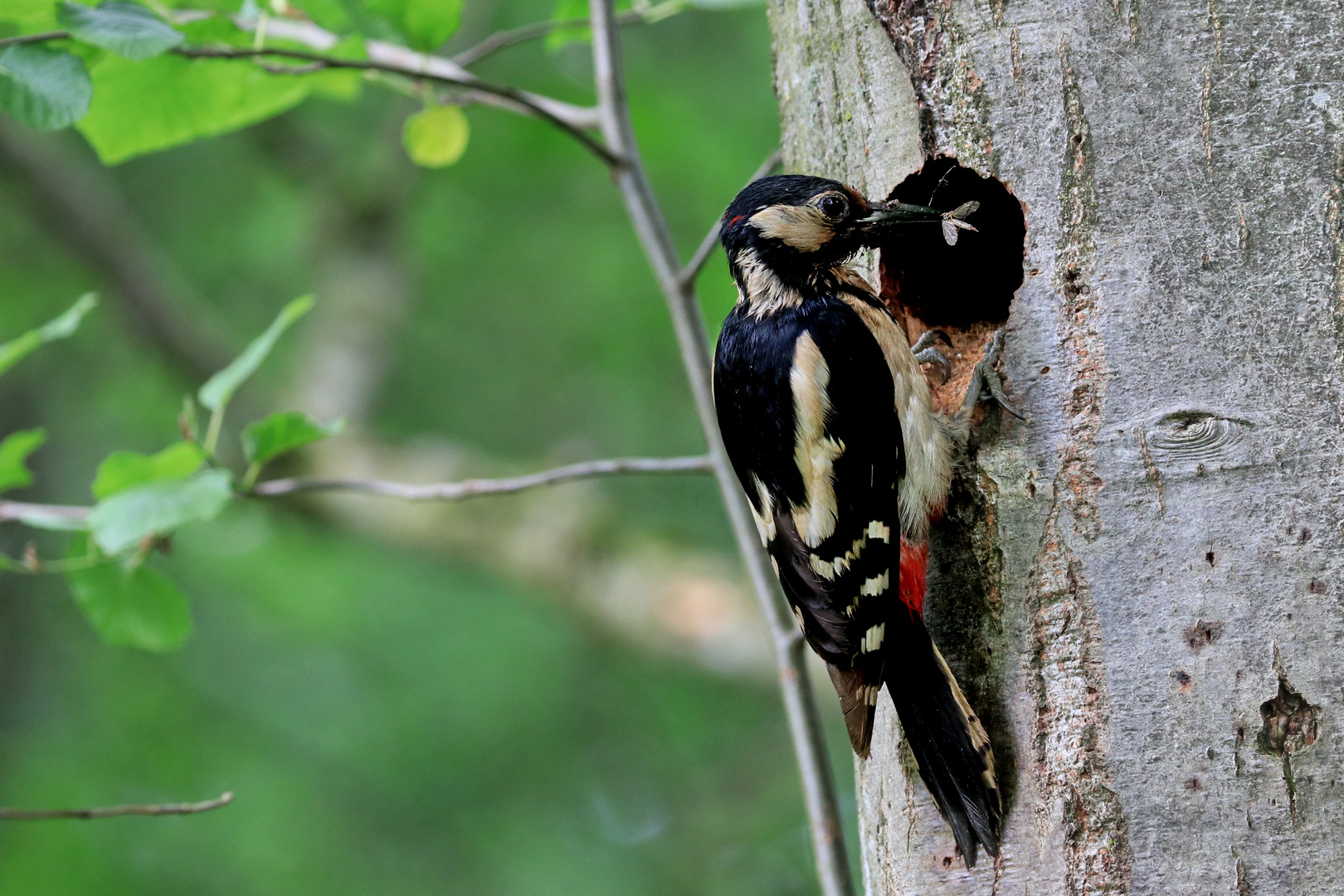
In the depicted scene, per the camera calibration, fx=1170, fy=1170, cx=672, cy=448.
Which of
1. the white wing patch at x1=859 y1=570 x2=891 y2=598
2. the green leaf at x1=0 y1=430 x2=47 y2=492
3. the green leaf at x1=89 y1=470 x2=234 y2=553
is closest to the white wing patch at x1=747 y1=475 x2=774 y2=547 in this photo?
the white wing patch at x1=859 y1=570 x2=891 y2=598

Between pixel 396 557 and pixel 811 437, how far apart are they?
4.98 m

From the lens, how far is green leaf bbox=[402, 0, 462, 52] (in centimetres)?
205

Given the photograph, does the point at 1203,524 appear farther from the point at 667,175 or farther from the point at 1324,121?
the point at 667,175

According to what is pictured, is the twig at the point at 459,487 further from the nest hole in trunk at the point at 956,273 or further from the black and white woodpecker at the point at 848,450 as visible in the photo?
the nest hole in trunk at the point at 956,273

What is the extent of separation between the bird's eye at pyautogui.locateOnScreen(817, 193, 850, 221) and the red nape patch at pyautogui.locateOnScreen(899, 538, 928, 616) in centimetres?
57

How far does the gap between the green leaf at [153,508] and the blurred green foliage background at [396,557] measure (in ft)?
12.0

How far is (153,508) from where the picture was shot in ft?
6.34

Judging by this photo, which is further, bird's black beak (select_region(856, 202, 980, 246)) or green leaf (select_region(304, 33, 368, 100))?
green leaf (select_region(304, 33, 368, 100))

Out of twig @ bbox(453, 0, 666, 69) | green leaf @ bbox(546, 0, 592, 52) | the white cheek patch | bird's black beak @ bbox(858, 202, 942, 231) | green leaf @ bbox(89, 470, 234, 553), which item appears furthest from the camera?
green leaf @ bbox(546, 0, 592, 52)

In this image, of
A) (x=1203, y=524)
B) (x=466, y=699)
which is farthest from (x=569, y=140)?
(x=1203, y=524)

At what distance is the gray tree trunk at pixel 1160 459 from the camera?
1.48m

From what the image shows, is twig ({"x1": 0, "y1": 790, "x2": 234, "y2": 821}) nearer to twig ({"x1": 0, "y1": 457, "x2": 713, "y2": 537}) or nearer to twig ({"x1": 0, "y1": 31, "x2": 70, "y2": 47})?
twig ({"x1": 0, "y1": 457, "x2": 713, "y2": 537})

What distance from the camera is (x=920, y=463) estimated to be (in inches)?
76.0

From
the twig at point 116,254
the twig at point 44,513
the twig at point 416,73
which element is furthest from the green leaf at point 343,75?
the twig at point 116,254
